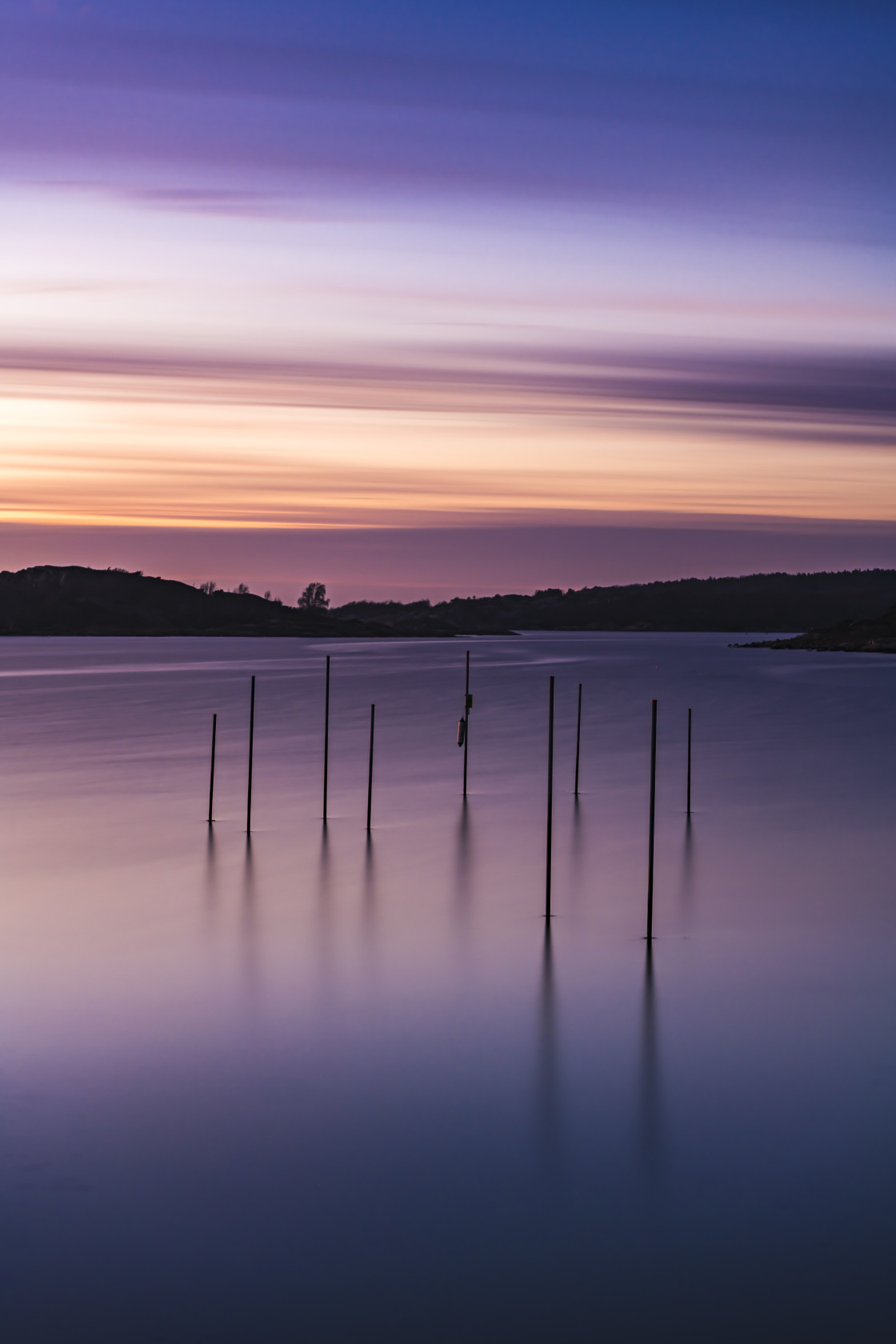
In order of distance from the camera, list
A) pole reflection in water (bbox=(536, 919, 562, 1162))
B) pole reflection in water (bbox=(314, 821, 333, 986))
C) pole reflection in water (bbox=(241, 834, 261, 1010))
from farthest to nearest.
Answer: pole reflection in water (bbox=(314, 821, 333, 986)) → pole reflection in water (bbox=(241, 834, 261, 1010)) → pole reflection in water (bbox=(536, 919, 562, 1162))

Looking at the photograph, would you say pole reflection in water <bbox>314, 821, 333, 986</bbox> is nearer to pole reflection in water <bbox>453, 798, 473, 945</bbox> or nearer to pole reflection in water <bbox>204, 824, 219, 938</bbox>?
pole reflection in water <bbox>204, 824, 219, 938</bbox>

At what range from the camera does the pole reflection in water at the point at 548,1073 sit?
1115 cm

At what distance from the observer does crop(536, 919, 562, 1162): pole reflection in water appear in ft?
36.6

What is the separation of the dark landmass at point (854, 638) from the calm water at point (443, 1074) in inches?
5828

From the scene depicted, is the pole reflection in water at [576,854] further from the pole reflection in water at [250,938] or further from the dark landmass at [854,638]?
the dark landmass at [854,638]

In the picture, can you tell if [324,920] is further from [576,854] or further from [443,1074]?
[576,854]

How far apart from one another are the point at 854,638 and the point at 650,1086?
17729cm

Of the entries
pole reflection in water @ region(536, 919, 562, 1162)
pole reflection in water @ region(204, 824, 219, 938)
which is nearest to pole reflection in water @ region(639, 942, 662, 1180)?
pole reflection in water @ region(536, 919, 562, 1162)

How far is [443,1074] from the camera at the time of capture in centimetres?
1275

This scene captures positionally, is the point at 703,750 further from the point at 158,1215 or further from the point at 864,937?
the point at 158,1215

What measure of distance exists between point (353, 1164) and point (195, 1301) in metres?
2.27

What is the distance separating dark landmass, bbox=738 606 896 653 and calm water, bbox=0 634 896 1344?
5828 inches

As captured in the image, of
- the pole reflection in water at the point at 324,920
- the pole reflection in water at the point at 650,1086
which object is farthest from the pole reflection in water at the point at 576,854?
the pole reflection in water at the point at 650,1086

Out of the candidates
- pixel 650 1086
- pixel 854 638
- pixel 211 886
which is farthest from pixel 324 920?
pixel 854 638
